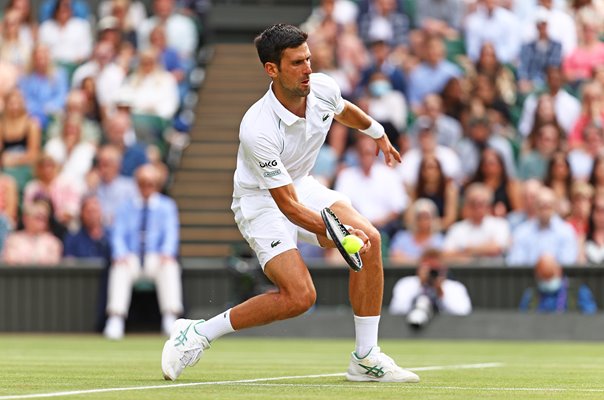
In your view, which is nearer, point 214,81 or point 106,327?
point 106,327

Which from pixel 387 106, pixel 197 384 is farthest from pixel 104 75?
pixel 197 384

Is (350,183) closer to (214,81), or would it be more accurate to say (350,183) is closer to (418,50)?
(418,50)

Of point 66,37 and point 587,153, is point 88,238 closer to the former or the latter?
point 66,37

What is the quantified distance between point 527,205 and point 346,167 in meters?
2.42

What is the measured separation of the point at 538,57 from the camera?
1955cm

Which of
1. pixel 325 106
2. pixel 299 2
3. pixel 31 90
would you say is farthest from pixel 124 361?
pixel 299 2

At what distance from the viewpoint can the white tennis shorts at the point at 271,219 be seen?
8.86 m

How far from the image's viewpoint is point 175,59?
68.8ft

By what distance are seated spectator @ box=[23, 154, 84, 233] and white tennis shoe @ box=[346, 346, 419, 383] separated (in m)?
10.1

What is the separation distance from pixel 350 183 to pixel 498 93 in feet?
8.34

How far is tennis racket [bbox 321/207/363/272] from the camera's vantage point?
820 centimetres

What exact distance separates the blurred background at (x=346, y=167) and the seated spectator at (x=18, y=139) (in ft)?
0.10

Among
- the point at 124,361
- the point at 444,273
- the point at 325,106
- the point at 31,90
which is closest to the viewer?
the point at 325,106

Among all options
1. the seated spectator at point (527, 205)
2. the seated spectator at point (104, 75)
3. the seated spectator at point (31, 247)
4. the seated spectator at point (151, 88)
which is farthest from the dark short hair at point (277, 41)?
the seated spectator at point (104, 75)
